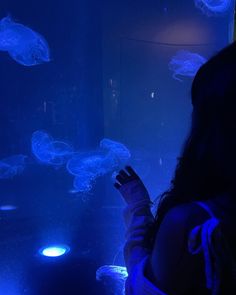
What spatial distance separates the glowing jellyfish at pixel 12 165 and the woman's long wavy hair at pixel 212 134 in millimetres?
5878

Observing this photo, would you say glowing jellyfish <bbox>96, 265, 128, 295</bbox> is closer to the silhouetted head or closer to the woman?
the woman

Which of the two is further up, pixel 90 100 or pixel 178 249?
pixel 178 249

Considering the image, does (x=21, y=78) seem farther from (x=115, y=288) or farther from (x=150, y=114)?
(x=115, y=288)

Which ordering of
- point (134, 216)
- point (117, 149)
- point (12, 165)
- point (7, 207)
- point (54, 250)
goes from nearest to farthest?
point (134, 216) → point (54, 250) → point (7, 207) → point (117, 149) → point (12, 165)

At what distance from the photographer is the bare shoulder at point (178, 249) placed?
713mm

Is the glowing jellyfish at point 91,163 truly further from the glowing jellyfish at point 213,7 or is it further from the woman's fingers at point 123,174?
the woman's fingers at point 123,174

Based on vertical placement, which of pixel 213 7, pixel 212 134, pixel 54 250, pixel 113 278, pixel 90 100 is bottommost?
pixel 54 250

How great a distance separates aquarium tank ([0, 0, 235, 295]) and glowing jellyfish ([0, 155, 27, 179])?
22 mm

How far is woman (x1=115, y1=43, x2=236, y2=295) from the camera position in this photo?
708 millimetres

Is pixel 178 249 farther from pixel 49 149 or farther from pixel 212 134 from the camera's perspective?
pixel 49 149

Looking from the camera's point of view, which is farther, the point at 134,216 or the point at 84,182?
the point at 84,182

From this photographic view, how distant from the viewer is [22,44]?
6.55 meters

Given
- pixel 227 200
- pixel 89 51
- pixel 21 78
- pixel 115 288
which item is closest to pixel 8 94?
pixel 21 78

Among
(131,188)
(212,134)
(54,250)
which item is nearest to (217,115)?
(212,134)
